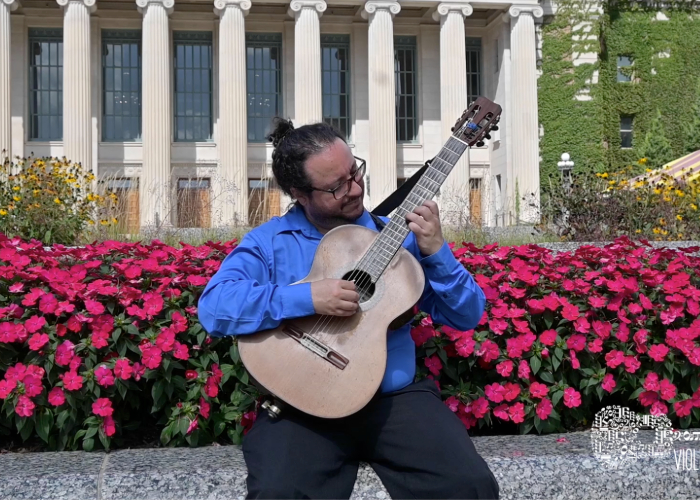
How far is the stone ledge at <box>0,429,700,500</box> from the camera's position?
9.77 feet

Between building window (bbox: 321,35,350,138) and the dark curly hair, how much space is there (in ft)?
87.0

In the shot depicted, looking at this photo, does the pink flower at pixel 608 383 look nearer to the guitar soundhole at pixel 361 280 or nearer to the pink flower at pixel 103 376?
the guitar soundhole at pixel 361 280

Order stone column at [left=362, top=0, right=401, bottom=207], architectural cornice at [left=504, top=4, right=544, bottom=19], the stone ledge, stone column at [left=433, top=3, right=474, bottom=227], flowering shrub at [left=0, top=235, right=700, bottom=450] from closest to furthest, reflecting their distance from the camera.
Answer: the stone ledge
flowering shrub at [left=0, top=235, right=700, bottom=450]
stone column at [left=362, top=0, right=401, bottom=207]
stone column at [left=433, top=3, right=474, bottom=227]
architectural cornice at [left=504, top=4, right=544, bottom=19]

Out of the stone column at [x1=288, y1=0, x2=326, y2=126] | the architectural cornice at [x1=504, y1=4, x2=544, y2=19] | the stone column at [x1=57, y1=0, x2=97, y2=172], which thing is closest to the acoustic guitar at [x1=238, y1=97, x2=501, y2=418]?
the stone column at [x1=288, y1=0, x2=326, y2=126]

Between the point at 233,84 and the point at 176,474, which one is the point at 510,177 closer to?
the point at 233,84

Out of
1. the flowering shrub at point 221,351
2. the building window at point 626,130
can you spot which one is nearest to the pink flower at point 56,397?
the flowering shrub at point 221,351

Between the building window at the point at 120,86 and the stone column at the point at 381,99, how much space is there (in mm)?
8766

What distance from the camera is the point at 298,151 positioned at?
300cm

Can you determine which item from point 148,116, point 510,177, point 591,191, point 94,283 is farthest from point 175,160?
point 94,283

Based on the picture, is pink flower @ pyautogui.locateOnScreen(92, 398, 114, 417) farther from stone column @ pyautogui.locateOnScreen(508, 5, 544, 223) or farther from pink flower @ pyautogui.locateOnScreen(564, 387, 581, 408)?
stone column @ pyautogui.locateOnScreen(508, 5, 544, 223)

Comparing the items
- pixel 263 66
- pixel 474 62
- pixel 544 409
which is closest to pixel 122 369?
pixel 544 409

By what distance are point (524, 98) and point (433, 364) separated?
2493 cm

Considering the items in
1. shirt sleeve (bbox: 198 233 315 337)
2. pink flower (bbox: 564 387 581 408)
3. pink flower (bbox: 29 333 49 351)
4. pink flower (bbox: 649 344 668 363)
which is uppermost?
shirt sleeve (bbox: 198 233 315 337)

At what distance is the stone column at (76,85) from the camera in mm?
24938
